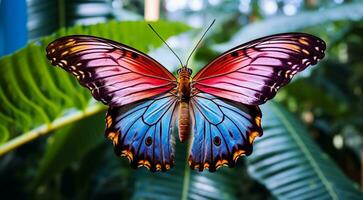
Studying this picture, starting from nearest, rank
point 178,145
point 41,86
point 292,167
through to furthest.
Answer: point 41,86 < point 292,167 < point 178,145

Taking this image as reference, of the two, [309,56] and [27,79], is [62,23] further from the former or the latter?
[309,56]

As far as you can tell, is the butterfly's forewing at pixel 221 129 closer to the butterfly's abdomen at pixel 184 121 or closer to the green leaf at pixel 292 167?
the butterfly's abdomen at pixel 184 121

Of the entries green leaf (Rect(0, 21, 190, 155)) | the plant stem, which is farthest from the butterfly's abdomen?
the plant stem

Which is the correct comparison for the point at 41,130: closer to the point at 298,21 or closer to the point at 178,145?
the point at 178,145

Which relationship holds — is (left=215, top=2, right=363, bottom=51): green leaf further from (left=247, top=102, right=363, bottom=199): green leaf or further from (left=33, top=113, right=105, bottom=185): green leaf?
(left=33, top=113, right=105, bottom=185): green leaf

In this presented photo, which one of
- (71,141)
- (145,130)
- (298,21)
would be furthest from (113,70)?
(298,21)
